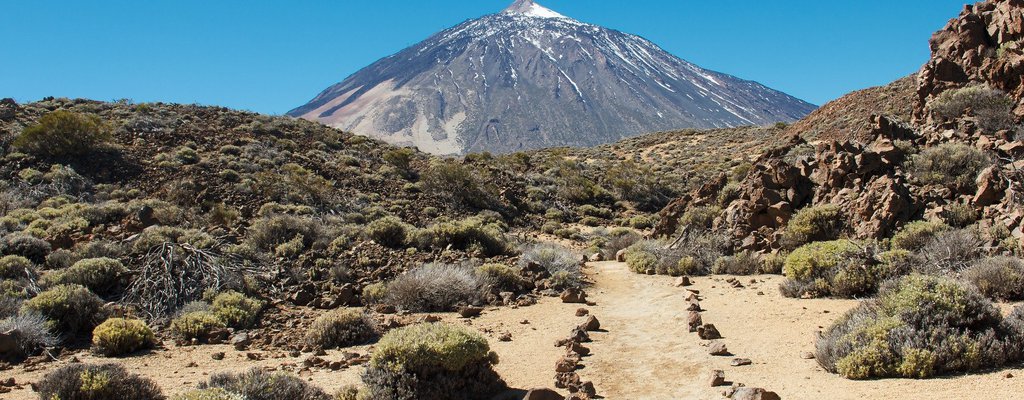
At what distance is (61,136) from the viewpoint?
18.9 m

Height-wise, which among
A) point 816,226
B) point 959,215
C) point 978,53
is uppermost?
point 978,53

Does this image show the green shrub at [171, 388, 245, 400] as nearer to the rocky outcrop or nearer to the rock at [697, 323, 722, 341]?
the rock at [697, 323, 722, 341]

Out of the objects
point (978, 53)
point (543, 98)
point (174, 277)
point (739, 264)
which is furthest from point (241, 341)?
point (543, 98)

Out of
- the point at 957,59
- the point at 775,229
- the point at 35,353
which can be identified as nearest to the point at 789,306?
the point at 775,229

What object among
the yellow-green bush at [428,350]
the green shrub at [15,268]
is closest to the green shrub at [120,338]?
the green shrub at [15,268]

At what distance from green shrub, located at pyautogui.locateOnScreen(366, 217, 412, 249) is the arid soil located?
470 cm

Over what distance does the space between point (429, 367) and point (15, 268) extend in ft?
27.8

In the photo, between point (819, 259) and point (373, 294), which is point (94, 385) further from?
point (819, 259)

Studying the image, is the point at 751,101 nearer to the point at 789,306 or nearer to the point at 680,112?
the point at 680,112

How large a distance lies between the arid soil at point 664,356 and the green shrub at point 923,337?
0.14 metres

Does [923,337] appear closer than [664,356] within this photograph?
Yes

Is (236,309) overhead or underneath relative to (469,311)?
overhead

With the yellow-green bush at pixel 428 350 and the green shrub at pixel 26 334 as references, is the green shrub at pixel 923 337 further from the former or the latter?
the green shrub at pixel 26 334

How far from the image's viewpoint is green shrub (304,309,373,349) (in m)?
7.27
